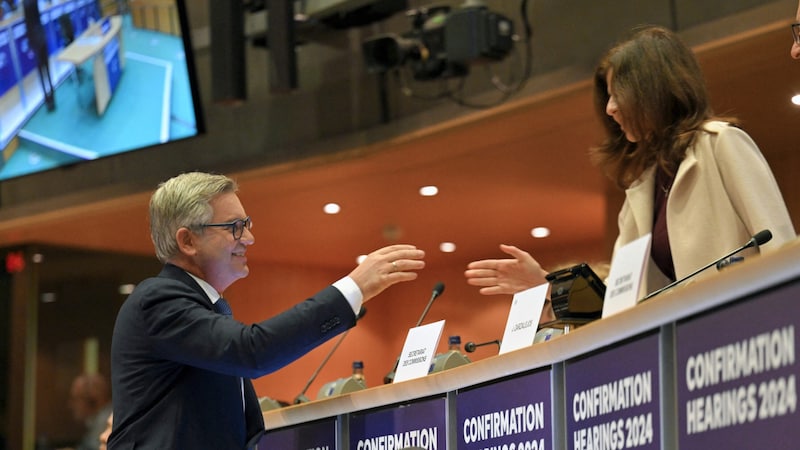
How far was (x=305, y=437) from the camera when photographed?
9.63 ft

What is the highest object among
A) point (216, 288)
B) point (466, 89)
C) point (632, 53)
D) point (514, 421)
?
point (466, 89)

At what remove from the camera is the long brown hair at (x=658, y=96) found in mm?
2635

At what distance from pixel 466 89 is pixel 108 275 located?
4.23 meters

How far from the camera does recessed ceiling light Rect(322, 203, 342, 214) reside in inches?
326

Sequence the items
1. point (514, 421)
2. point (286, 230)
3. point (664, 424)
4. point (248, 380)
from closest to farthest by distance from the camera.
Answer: point (664, 424), point (514, 421), point (248, 380), point (286, 230)

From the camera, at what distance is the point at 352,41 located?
718 centimetres

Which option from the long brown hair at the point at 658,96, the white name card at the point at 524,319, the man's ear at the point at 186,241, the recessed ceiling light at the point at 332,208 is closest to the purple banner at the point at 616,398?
the white name card at the point at 524,319

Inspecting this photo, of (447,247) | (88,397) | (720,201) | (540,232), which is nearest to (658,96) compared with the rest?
(720,201)

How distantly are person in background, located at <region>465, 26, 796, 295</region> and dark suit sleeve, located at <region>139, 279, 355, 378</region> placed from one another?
601mm

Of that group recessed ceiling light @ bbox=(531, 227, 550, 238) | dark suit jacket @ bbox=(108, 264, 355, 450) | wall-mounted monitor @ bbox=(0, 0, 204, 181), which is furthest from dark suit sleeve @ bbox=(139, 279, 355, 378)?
recessed ceiling light @ bbox=(531, 227, 550, 238)

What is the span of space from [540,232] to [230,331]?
23.4 feet

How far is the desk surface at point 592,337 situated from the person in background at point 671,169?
42 cm

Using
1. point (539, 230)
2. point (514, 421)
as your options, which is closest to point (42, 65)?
point (539, 230)

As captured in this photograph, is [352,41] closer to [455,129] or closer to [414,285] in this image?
[455,129]
